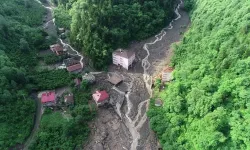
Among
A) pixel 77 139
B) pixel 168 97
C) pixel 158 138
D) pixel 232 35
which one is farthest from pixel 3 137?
pixel 232 35

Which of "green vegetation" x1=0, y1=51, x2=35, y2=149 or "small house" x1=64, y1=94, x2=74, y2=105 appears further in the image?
"small house" x1=64, y1=94, x2=74, y2=105

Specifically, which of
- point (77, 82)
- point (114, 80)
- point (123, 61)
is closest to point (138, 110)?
point (114, 80)

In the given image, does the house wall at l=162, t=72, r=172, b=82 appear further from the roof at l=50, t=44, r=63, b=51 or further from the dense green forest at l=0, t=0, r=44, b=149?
the dense green forest at l=0, t=0, r=44, b=149

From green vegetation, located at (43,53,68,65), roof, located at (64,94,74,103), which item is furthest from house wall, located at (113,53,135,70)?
roof, located at (64,94,74,103)

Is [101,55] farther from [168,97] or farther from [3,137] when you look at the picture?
[3,137]

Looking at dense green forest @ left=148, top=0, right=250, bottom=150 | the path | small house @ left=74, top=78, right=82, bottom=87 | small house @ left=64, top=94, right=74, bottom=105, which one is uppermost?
dense green forest @ left=148, top=0, right=250, bottom=150

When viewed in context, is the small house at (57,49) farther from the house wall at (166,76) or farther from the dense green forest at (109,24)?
the house wall at (166,76)

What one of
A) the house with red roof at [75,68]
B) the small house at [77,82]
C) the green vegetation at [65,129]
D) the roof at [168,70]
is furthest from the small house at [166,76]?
the house with red roof at [75,68]

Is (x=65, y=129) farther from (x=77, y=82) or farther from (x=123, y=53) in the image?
(x=123, y=53)
